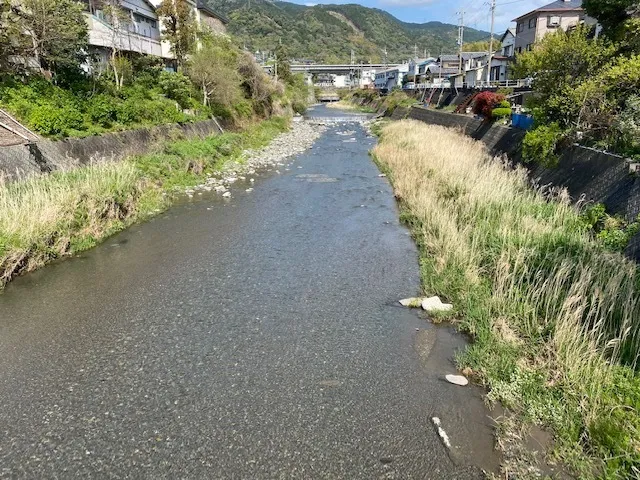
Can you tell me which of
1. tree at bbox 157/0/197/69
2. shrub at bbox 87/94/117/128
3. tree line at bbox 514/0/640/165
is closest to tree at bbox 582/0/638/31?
tree line at bbox 514/0/640/165

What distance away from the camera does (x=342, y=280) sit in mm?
9906

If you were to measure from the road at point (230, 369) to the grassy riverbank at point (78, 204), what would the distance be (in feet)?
1.71

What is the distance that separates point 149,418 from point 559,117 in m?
15.3

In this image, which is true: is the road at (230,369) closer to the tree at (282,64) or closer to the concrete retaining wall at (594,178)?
the concrete retaining wall at (594,178)

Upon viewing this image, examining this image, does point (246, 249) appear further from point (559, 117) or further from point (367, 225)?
point (559, 117)

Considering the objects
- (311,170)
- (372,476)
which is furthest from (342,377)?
(311,170)

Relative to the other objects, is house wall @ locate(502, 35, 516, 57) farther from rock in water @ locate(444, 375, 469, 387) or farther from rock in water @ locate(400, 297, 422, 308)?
rock in water @ locate(444, 375, 469, 387)

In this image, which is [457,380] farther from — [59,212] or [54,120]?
[54,120]

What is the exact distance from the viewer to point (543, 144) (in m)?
14.6

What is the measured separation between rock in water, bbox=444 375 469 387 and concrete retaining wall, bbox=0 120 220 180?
11.5m

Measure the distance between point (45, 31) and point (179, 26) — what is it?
44.3 ft

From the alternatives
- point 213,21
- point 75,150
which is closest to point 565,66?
point 75,150

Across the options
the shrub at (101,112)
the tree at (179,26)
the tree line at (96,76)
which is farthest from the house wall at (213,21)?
the shrub at (101,112)

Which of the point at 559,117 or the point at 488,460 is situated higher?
the point at 559,117
